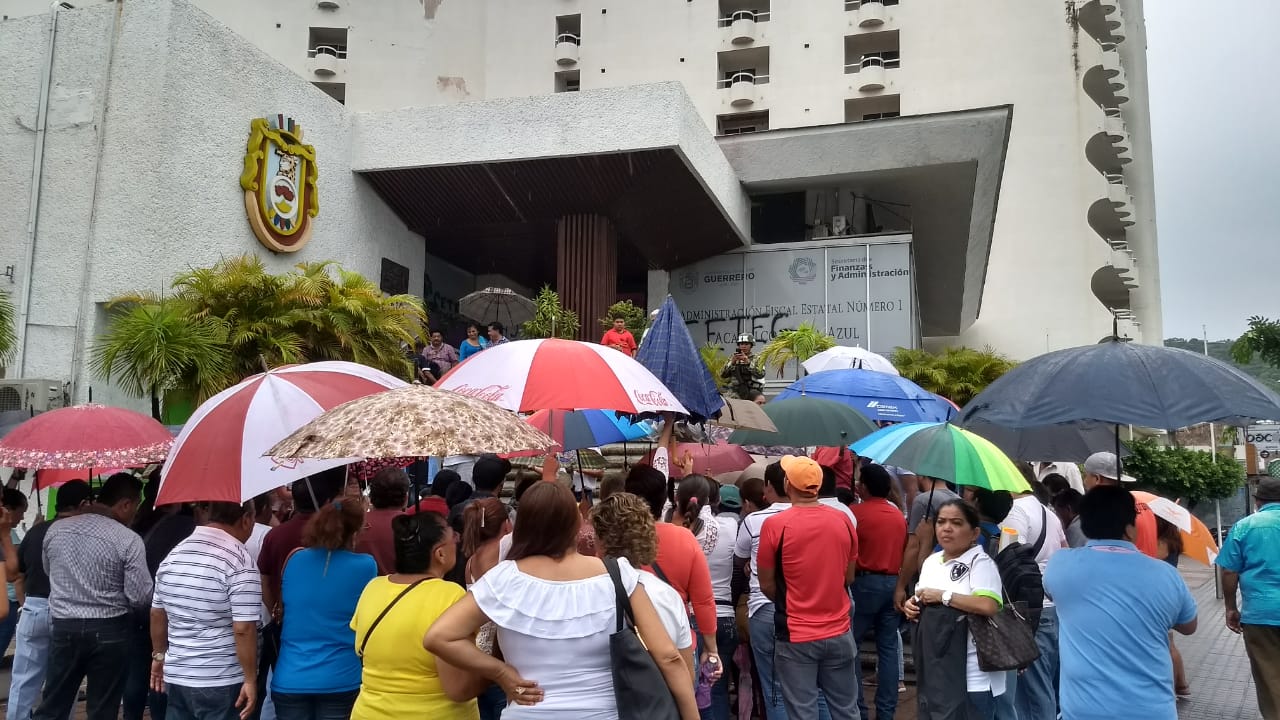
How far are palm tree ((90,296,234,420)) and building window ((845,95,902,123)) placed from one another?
2810 cm

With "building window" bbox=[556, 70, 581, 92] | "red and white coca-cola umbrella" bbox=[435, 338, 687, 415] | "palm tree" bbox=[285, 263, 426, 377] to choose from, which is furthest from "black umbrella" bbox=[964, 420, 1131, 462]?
"building window" bbox=[556, 70, 581, 92]

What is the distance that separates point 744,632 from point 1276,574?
11.0 feet

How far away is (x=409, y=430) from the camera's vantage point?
361cm

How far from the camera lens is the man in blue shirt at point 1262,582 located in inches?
216

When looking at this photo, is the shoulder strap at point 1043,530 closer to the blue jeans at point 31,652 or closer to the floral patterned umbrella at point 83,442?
the floral patterned umbrella at point 83,442

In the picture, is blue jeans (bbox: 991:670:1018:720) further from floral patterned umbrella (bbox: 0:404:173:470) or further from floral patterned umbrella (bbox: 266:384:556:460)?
floral patterned umbrella (bbox: 0:404:173:470)

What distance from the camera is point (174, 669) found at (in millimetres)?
3982


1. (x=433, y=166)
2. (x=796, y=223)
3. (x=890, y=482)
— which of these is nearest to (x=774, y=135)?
(x=796, y=223)

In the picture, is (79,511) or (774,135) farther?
(774,135)

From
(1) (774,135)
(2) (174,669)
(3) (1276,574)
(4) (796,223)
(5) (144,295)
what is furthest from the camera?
(4) (796,223)

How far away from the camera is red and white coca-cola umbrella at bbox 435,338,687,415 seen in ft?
15.2

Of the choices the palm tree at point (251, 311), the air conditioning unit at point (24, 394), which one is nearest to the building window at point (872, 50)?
the palm tree at point (251, 311)

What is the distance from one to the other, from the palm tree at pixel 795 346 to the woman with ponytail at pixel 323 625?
15.3 metres

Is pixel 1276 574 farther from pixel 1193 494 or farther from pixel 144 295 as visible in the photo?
pixel 1193 494
